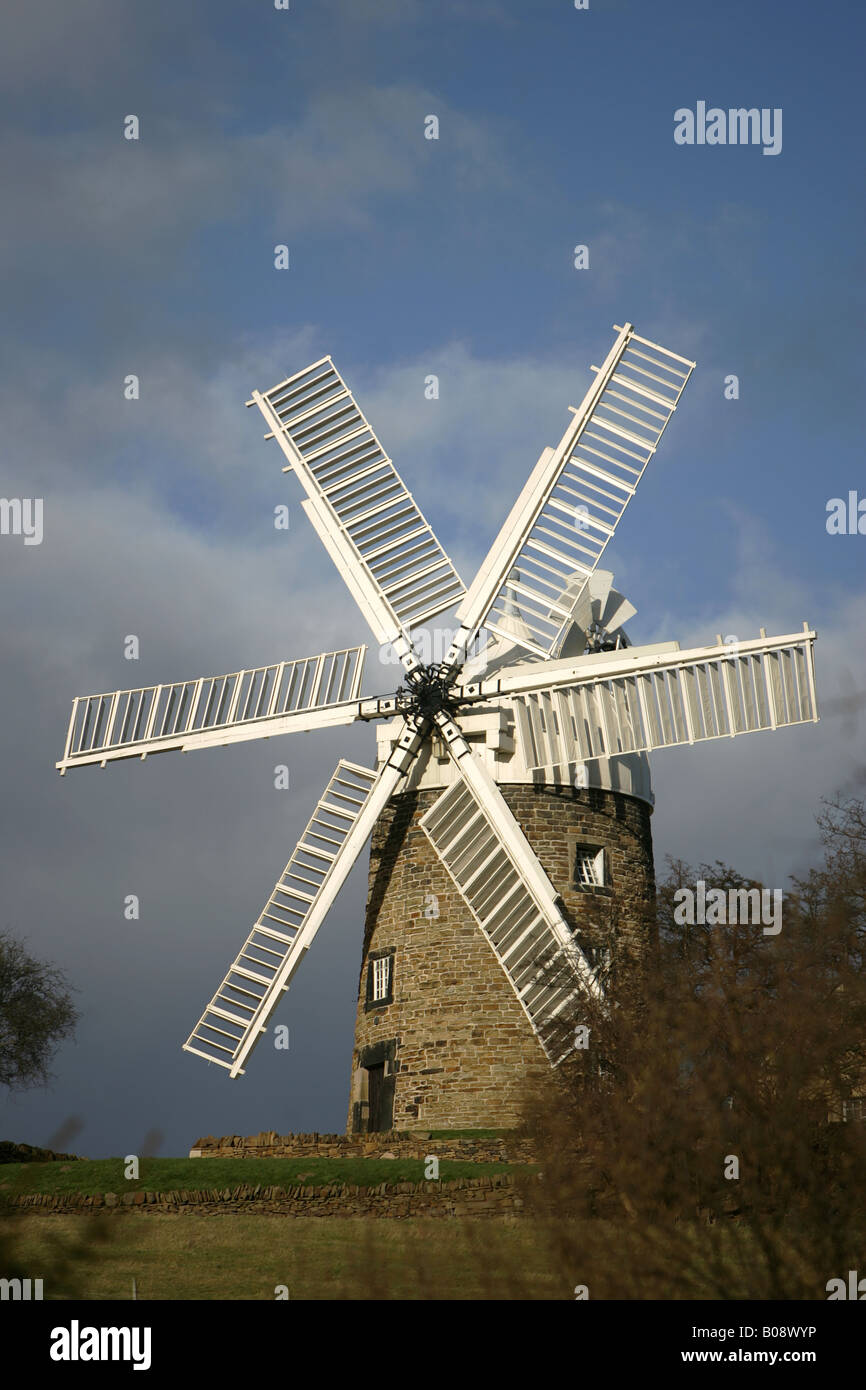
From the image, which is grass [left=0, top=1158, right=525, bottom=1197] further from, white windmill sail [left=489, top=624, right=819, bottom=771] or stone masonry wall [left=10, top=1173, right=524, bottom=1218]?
white windmill sail [left=489, top=624, right=819, bottom=771]

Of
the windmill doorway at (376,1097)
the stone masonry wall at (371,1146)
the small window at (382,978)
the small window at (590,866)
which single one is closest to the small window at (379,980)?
the small window at (382,978)

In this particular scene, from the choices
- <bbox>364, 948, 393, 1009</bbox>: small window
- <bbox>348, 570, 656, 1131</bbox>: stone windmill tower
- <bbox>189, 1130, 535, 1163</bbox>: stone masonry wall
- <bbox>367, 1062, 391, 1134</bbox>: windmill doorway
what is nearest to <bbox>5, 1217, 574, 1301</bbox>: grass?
<bbox>189, 1130, 535, 1163</bbox>: stone masonry wall

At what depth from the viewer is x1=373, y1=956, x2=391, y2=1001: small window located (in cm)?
2595

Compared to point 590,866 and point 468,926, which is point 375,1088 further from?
point 590,866

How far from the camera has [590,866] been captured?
1032 inches

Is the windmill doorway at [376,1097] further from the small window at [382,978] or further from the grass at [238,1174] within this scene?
the grass at [238,1174]

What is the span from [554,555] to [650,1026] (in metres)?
10.1

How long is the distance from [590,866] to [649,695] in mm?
3455

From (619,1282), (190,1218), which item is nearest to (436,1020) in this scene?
(190,1218)

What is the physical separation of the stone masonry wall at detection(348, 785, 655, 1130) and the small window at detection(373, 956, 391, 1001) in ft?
0.79

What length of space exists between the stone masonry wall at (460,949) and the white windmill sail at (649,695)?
1.25m

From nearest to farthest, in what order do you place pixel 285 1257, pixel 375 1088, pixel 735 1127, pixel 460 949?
1. pixel 735 1127
2. pixel 285 1257
3. pixel 460 949
4. pixel 375 1088

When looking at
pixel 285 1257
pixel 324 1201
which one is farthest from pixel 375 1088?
pixel 285 1257
